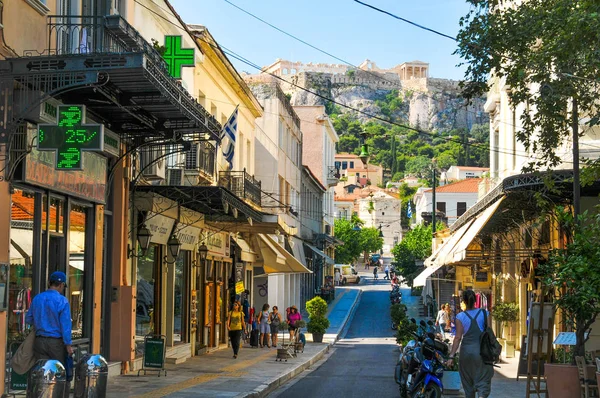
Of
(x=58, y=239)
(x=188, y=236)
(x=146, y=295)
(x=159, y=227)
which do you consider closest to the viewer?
(x=58, y=239)

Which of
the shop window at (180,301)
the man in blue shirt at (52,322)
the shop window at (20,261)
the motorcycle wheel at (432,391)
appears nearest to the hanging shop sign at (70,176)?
the shop window at (20,261)

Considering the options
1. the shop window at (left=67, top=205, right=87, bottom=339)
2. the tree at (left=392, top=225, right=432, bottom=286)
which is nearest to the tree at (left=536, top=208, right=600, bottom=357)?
the shop window at (left=67, top=205, right=87, bottom=339)

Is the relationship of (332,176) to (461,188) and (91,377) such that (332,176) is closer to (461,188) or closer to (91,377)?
(461,188)

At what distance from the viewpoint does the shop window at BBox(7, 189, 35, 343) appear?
1259cm

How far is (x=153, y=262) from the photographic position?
21406mm

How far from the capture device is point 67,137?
464 inches

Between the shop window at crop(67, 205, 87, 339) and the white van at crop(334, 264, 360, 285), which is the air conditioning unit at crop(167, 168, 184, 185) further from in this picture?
the white van at crop(334, 264, 360, 285)

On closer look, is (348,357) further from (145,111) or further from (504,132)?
(145,111)

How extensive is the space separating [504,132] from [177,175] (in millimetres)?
13189

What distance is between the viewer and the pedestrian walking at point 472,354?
1225 centimetres

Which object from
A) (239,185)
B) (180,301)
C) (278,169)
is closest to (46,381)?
(180,301)

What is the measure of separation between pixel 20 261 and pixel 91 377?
158 inches

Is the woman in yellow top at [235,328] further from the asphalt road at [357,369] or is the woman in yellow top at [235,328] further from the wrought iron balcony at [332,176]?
the wrought iron balcony at [332,176]

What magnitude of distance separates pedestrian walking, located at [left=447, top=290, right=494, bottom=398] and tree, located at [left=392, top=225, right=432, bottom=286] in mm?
49158
